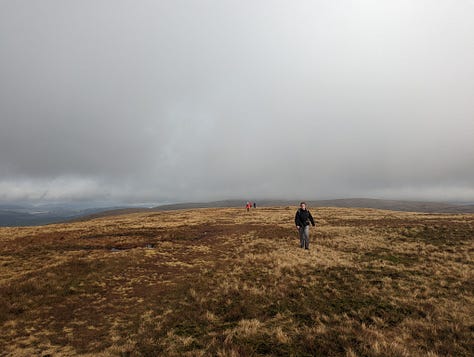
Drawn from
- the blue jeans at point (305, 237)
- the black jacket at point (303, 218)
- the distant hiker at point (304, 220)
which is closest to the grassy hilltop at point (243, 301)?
the blue jeans at point (305, 237)

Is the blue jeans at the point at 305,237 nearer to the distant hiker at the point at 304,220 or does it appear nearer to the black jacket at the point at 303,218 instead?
the distant hiker at the point at 304,220

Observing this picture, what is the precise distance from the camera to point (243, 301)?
37.4 ft

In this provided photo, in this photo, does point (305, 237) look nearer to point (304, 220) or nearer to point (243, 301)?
point (304, 220)

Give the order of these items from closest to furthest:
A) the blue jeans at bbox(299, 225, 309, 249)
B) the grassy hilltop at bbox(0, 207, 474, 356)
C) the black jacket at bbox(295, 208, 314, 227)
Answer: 1. the grassy hilltop at bbox(0, 207, 474, 356)
2. the black jacket at bbox(295, 208, 314, 227)
3. the blue jeans at bbox(299, 225, 309, 249)

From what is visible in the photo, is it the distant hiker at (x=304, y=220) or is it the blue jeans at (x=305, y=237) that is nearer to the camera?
the distant hiker at (x=304, y=220)

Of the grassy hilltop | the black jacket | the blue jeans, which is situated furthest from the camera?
the blue jeans

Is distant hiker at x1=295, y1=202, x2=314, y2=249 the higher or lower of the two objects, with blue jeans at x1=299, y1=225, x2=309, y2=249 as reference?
higher

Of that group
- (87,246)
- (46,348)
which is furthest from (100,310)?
(87,246)

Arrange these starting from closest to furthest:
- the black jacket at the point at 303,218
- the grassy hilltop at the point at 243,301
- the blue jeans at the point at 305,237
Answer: the grassy hilltop at the point at 243,301 < the black jacket at the point at 303,218 < the blue jeans at the point at 305,237

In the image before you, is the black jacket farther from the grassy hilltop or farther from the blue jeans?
the grassy hilltop

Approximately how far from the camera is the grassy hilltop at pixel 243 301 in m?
7.98

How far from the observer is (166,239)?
29.1m

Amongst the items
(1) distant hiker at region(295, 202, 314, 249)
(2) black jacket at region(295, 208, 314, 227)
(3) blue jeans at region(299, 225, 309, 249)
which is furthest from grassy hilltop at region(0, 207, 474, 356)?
(2) black jacket at region(295, 208, 314, 227)

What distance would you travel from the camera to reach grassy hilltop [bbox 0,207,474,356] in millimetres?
7984
